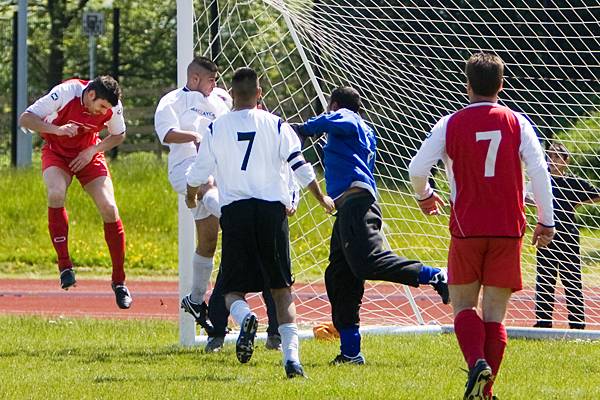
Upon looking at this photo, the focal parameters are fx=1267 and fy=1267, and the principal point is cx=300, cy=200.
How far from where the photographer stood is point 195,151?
380 inches

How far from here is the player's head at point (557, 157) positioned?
1079 cm

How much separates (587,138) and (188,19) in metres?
3.81

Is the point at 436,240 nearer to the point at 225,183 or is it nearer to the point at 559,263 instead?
the point at 559,263

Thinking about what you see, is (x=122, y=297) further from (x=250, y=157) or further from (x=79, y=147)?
(x=250, y=157)

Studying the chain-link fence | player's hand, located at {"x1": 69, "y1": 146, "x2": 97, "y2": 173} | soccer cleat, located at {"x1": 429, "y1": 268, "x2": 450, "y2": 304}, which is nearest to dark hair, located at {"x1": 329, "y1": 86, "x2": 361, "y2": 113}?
soccer cleat, located at {"x1": 429, "y1": 268, "x2": 450, "y2": 304}

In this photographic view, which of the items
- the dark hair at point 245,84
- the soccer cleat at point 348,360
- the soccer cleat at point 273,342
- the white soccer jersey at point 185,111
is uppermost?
the dark hair at point 245,84

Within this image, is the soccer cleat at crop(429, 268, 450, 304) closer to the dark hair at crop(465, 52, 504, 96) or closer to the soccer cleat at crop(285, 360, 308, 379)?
the soccer cleat at crop(285, 360, 308, 379)

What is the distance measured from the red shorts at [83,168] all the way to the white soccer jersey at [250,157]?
102 inches

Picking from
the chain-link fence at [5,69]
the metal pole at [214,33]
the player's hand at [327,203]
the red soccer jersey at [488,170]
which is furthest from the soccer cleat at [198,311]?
the chain-link fence at [5,69]

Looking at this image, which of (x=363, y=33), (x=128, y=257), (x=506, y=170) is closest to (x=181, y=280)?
(x=363, y=33)

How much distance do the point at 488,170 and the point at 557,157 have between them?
14.3 ft

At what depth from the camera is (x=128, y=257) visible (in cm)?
1725

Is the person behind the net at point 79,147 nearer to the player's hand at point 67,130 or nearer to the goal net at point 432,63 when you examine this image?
the player's hand at point 67,130

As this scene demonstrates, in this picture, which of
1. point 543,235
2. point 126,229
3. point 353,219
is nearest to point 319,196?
point 353,219
